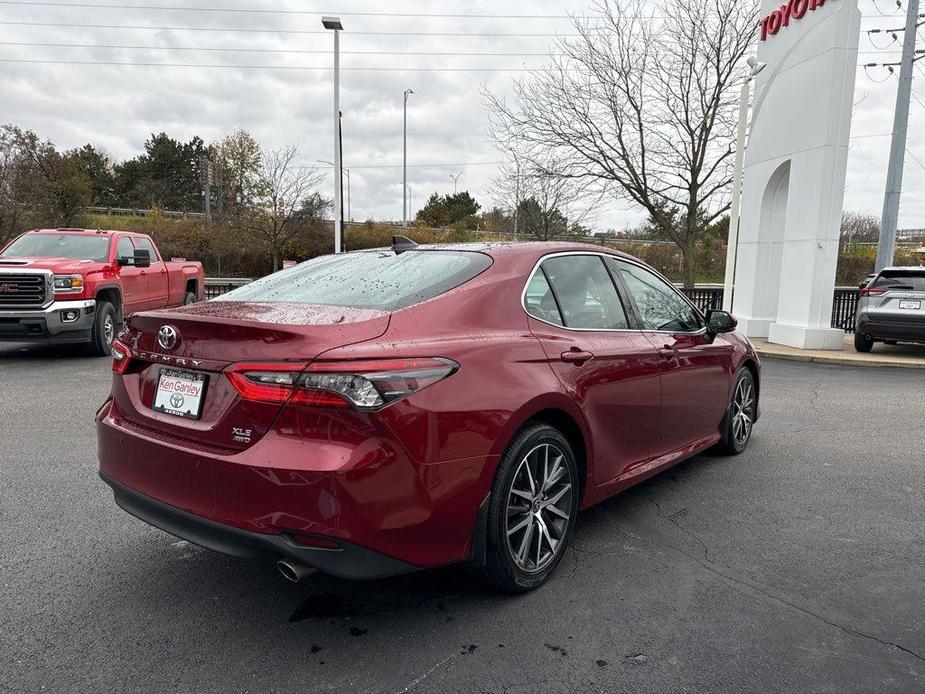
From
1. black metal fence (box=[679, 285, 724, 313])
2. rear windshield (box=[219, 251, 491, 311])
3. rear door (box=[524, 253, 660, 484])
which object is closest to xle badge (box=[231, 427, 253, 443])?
rear windshield (box=[219, 251, 491, 311])

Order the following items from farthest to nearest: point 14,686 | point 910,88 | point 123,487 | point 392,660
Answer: point 910,88 < point 123,487 < point 392,660 < point 14,686

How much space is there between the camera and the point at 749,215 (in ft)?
49.4

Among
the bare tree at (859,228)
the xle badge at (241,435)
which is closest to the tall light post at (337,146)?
the xle badge at (241,435)

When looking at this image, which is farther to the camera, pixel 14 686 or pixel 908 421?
pixel 908 421

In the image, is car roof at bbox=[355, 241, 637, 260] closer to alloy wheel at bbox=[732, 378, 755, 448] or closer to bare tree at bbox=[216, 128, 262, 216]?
alloy wheel at bbox=[732, 378, 755, 448]

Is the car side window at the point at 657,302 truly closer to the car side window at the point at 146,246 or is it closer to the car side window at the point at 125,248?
the car side window at the point at 125,248

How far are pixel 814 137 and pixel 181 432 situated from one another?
1315 centimetres

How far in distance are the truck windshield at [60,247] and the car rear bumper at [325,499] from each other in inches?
373

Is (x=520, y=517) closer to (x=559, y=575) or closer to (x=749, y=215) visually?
(x=559, y=575)

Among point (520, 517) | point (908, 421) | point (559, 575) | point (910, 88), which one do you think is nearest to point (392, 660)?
point (520, 517)

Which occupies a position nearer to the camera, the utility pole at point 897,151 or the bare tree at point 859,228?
the utility pole at point 897,151

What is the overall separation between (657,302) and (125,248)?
33.0 feet

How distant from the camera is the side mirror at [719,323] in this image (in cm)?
470

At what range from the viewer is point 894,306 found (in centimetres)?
1166
